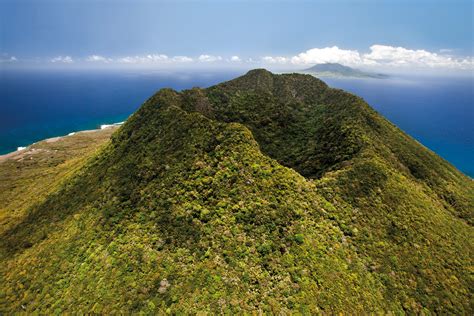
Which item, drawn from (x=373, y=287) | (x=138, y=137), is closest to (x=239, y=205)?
(x=373, y=287)

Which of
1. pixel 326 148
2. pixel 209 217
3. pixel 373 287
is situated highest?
pixel 326 148

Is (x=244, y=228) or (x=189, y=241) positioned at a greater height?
(x=244, y=228)

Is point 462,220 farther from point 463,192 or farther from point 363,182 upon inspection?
point 363,182

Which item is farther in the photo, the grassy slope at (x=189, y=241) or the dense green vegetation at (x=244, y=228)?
the dense green vegetation at (x=244, y=228)

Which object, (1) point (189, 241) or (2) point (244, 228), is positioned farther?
(2) point (244, 228)

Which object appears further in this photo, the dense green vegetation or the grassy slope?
the dense green vegetation
